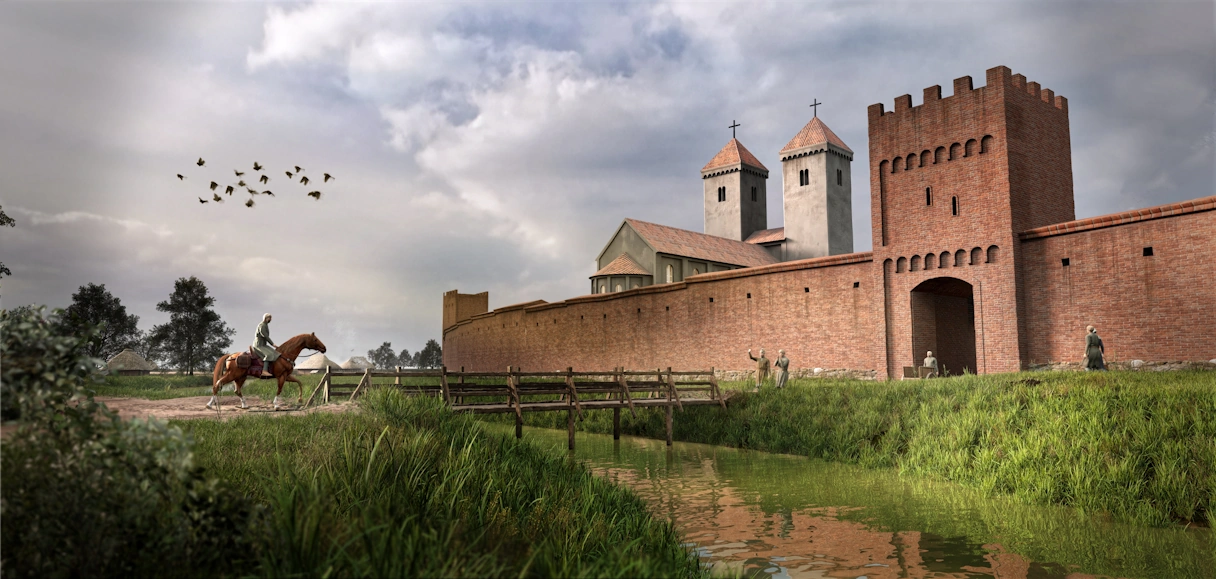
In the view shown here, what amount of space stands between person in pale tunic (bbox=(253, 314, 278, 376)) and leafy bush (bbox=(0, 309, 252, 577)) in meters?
9.25

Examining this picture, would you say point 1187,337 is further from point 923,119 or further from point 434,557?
point 434,557

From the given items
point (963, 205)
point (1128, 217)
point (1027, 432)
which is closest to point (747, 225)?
point (963, 205)

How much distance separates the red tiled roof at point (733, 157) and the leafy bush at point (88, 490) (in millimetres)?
50257

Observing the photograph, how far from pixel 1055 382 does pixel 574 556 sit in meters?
12.3

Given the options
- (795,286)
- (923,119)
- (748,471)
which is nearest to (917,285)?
(795,286)

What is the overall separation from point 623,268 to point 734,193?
16.8 metres

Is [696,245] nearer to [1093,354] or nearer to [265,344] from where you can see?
[1093,354]

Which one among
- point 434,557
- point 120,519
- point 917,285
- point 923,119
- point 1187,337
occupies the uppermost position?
point 923,119

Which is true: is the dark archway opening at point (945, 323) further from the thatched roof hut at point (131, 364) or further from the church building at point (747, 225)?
the thatched roof hut at point (131, 364)

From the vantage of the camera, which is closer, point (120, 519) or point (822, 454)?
point (120, 519)

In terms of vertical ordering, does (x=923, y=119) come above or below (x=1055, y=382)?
above

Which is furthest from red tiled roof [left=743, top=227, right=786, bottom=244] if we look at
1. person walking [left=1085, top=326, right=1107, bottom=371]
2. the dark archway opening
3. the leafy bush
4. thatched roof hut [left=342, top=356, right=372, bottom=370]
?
the leafy bush

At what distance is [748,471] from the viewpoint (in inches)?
527

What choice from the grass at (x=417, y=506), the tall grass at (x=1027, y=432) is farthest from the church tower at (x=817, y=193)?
the grass at (x=417, y=506)
